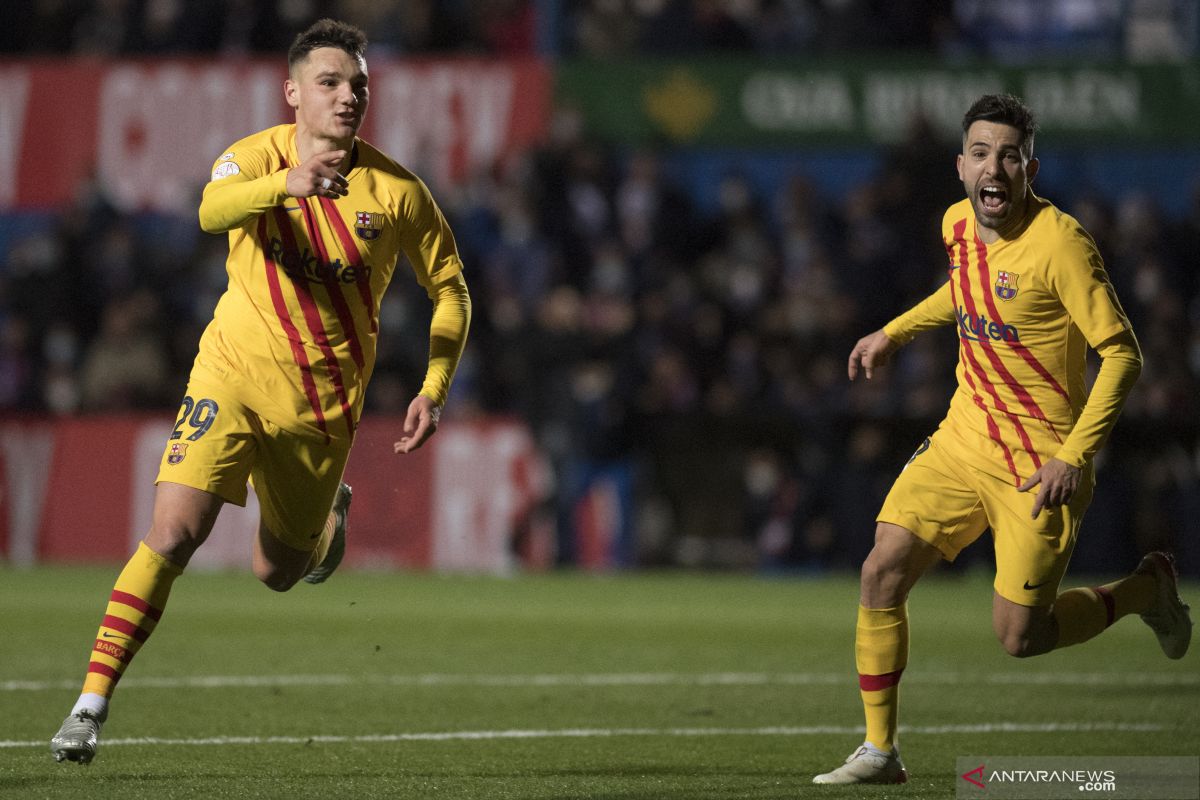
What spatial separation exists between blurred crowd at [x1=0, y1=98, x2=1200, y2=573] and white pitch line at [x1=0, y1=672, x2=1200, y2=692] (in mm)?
6245

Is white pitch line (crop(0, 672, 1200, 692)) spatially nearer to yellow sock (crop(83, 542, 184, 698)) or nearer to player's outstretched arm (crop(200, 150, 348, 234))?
yellow sock (crop(83, 542, 184, 698))

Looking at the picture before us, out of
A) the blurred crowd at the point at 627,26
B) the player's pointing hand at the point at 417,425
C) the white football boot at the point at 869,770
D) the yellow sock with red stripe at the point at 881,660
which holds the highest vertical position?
the blurred crowd at the point at 627,26

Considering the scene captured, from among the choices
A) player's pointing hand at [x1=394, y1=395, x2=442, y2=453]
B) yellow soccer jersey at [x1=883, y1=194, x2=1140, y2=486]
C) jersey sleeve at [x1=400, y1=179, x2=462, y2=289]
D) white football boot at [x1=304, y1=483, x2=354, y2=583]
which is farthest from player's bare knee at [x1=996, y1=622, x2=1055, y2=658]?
white football boot at [x1=304, y1=483, x2=354, y2=583]

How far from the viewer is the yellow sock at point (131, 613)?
6.21 metres

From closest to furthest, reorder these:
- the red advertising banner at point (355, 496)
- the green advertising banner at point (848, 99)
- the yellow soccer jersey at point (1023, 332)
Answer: the yellow soccer jersey at point (1023, 332) → the red advertising banner at point (355, 496) → the green advertising banner at point (848, 99)

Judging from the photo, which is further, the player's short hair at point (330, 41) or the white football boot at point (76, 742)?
the player's short hair at point (330, 41)

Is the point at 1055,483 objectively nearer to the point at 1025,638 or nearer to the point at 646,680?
the point at 1025,638

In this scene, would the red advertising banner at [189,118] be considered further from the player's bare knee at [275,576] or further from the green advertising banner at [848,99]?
the player's bare knee at [275,576]

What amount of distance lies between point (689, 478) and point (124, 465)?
4.95 m

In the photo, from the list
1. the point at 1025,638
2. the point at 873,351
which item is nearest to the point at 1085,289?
the point at 873,351

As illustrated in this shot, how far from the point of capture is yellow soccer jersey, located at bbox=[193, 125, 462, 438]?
21.7 feet

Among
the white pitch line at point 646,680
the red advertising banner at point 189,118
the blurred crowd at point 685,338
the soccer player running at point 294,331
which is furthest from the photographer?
the red advertising banner at point 189,118

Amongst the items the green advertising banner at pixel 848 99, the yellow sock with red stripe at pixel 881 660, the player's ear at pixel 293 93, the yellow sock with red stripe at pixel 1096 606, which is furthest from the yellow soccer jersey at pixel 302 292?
the green advertising banner at pixel 848 99

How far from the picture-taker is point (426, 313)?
59.3 feet
